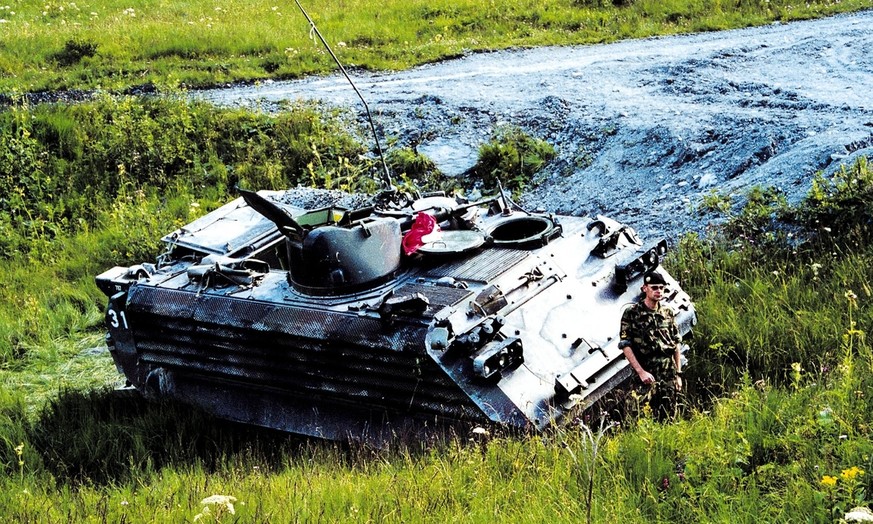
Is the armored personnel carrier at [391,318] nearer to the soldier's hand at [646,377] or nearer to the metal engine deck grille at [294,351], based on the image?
the metal engine deck grille at [294,351]

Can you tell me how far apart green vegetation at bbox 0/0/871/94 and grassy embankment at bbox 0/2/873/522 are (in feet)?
9.10

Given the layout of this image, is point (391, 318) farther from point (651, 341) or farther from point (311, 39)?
point (311, 39)

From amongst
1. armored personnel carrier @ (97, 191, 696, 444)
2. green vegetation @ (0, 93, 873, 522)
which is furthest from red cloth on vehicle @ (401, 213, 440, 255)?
green vegetation @ (0, 93, 873, 522)

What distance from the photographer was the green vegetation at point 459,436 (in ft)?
17.7

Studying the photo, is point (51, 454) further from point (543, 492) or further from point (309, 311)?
point (543, 492)

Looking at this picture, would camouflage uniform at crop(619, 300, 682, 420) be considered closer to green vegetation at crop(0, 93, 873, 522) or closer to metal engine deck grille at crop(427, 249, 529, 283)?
green vegetation at crop(0, 93, 873, 522)

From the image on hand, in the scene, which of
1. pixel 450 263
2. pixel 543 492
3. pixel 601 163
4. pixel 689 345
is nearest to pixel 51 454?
pixel 450 263

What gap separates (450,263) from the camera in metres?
→ 7.30

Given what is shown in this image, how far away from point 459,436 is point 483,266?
1225 millimetres

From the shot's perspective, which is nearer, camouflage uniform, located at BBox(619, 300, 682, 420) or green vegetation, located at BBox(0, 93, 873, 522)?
green vegetation, located at BBox(0, 93, 873, 522)

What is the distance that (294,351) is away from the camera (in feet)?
22.8

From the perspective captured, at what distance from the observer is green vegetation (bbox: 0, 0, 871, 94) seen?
16562 mm

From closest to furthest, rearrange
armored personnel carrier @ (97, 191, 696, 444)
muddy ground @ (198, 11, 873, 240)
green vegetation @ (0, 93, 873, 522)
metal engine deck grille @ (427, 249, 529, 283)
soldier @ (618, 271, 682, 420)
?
1. green vegetation @ (0, 93, 873, 522)
2. armored personnel carrier @ (97, 191, 696, 444)
3. soldier @ (618, 271, 682, 420)
4. metal engine deck grille @ (427, 249, 529, 283)
5. muddy ground @ (198, 11, 873, 240)

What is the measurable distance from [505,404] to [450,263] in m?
1.35
